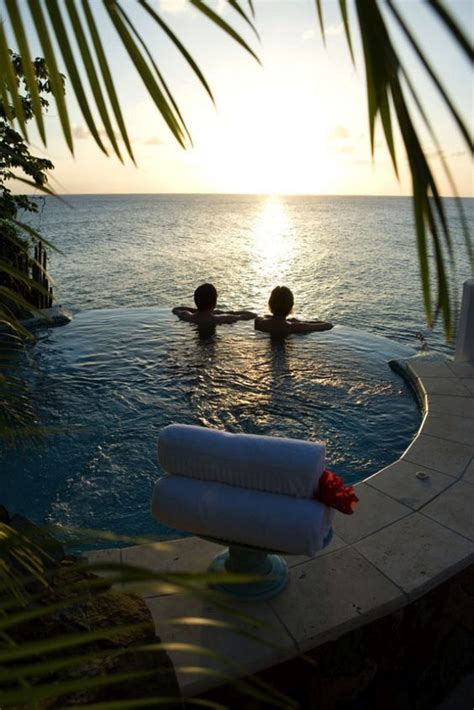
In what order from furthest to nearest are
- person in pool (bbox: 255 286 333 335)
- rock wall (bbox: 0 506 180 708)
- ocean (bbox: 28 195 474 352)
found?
ocean (bbox: 28 195 474 352), person in pool (bbox: 255 286 333 335), rock wall (bbox: 0 506 180 708)

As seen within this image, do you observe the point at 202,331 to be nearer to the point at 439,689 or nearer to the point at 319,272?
the point at 439,689

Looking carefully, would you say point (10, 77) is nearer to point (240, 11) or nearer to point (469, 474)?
point (240, 11)

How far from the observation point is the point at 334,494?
11.5ft

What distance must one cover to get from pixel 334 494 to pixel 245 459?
63 centimetres

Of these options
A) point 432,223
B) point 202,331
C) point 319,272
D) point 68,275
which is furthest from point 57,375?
point 319,272

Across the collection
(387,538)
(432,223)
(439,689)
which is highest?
(432,223)

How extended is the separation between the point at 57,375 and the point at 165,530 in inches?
223

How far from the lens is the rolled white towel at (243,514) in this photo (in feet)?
11.2

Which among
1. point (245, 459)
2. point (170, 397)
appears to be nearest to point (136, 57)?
point (245, 459)

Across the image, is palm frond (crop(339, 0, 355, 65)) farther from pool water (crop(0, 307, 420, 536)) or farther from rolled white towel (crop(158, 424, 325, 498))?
pool water (crop(0, 307, 420, 536))

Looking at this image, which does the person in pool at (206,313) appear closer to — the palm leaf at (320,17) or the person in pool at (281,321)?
the person in pool at (281,321)

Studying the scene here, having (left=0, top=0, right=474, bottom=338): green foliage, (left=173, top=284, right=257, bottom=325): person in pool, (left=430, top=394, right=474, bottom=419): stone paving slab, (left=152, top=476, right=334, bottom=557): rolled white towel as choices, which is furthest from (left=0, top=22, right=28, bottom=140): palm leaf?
(left=173, top=284, right=257, bottom=325): person in pool

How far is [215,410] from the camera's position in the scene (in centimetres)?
905

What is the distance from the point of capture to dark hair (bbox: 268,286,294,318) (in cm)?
1427
